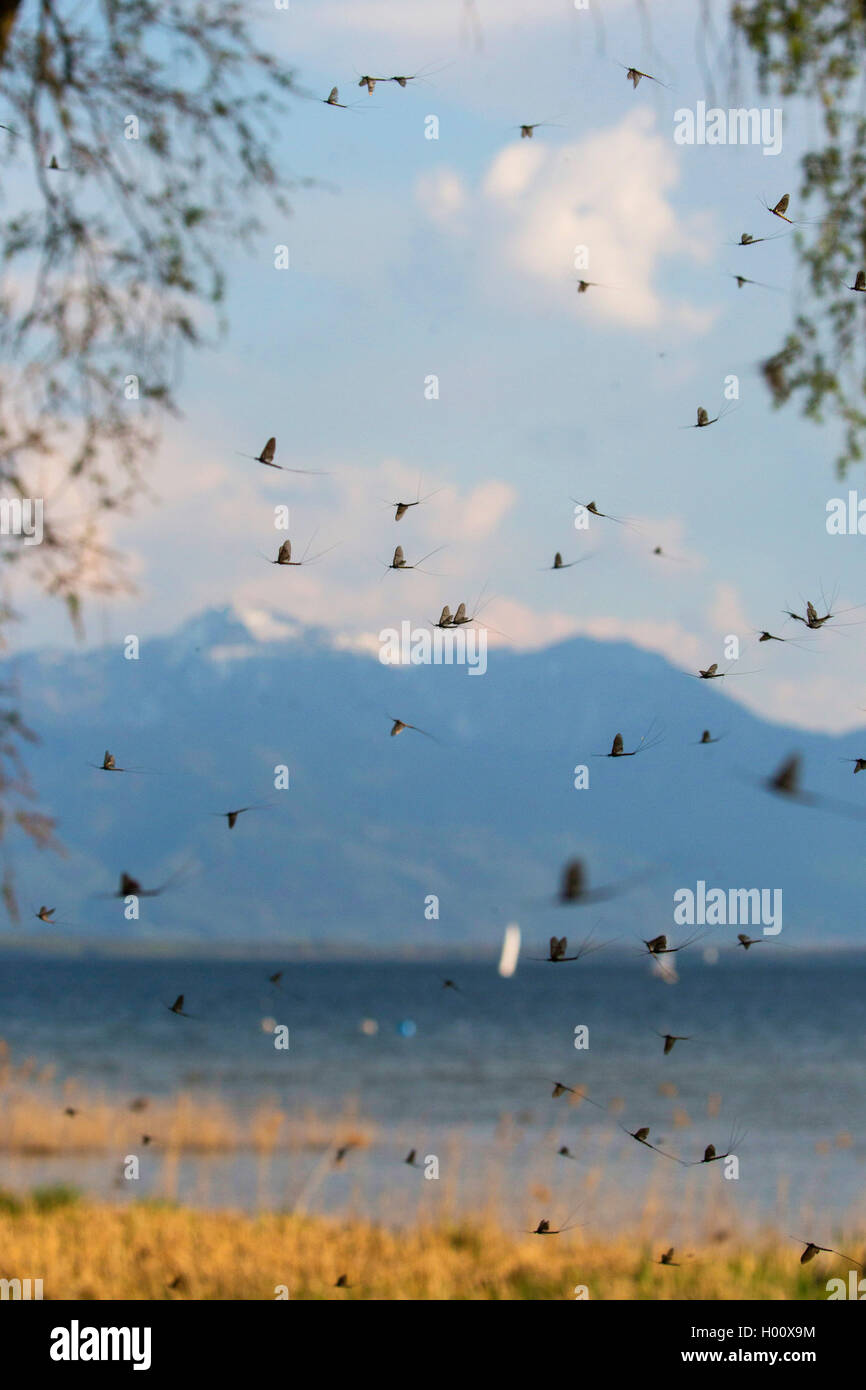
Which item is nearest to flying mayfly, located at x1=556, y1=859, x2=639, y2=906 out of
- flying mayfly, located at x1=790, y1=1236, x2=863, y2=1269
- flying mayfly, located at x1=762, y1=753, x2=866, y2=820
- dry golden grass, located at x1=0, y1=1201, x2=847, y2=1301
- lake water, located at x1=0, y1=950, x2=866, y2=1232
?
flying mayfly, located at x1=762, y1=753, x2=866, y2=820

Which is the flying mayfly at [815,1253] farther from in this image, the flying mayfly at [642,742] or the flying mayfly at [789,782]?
the flying mayfly at [789,782]

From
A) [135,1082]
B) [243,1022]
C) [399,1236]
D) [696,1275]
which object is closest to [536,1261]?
[696,1275]

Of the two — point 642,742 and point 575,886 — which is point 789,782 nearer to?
point 575,886

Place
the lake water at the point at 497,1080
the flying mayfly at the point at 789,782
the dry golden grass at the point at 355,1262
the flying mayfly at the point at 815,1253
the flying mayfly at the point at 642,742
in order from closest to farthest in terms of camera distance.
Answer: the flying mayfly at the point at 789,782, the flying mayfly at the point at 642,742, the flying mayfly at the point at 815,1253, the dry golden grass at the point at 355,1262, the lake water at the point at 497,1080

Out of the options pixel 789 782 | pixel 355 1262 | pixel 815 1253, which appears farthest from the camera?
pixel 355 1262

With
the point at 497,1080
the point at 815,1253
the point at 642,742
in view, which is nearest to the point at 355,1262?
the point at 815,1253

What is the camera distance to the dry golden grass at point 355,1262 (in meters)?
8.84

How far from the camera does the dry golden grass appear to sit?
348 inches

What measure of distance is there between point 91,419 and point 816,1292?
7.30m

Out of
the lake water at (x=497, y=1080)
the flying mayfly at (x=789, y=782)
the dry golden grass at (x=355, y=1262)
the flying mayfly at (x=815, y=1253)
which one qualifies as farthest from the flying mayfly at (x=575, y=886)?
the lake water at (x=497, y=1080)

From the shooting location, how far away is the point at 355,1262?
1039cm

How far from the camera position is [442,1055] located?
4822 cm

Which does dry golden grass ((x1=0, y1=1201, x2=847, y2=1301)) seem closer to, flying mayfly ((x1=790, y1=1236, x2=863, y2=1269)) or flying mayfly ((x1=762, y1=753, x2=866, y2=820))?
flying mayfly ((x1=790, y1=1236, x2=863, y2=1269))
